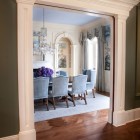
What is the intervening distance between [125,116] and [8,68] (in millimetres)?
2462

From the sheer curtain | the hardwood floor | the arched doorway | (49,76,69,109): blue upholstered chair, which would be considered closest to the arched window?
the sheer curtain

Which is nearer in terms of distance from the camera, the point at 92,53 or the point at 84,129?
the point at 84,129

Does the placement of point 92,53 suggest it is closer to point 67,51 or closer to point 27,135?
point 67,51

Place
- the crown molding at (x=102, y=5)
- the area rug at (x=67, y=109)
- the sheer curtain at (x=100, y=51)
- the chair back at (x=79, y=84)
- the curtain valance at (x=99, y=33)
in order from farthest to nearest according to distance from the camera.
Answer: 1. the sheer curtain at (x=100, y=51)
2. the curtain valance at (x=99, y=33)
3. the chair back at (x=79, y=84)
4. the area rug at (x=67, y=109)
5. the crown molding at (x=102, y=5)

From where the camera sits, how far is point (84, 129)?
3146 mm

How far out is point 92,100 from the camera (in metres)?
5.32

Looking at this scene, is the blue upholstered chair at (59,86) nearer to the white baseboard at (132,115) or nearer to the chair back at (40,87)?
the chair back at (40,87)

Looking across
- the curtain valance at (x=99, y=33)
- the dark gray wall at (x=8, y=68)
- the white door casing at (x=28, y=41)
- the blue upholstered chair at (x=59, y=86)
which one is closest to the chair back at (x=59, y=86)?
the blue upholstered chair at (x=59, y=86)

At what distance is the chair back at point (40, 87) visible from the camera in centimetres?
404

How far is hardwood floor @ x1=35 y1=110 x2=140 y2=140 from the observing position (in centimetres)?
283

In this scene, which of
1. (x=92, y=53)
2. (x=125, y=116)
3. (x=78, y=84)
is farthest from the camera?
(x=92, y=53)

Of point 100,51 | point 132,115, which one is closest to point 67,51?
point 100,51

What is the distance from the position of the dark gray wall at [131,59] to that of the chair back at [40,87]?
1.90m

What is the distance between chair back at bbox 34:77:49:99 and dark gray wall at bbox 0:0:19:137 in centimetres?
164
